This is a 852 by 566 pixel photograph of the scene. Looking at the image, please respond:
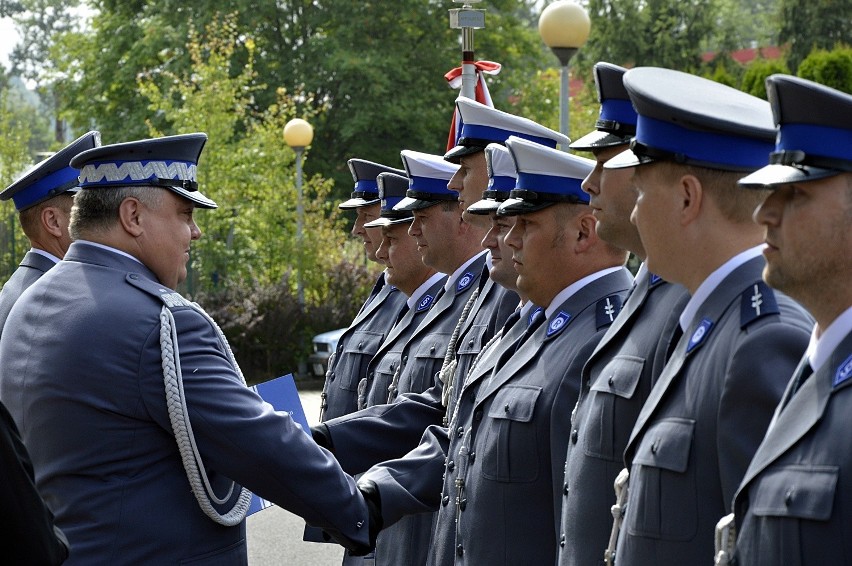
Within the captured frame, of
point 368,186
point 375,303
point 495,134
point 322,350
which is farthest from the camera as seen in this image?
point 322,350

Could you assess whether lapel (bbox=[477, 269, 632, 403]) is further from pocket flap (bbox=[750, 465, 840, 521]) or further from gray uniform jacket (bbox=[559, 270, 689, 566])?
pocket flap (bbox=[750, 465, 840, 521])

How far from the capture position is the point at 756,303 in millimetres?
2947

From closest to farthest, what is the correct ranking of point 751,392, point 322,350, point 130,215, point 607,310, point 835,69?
point 751,392 → point 130,215 → point 607,310 → point 322,350 → point 835,69

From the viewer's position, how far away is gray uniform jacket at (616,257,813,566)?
2.82 m

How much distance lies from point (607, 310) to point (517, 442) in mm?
547

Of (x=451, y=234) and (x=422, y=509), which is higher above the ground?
(x=451, y=234)

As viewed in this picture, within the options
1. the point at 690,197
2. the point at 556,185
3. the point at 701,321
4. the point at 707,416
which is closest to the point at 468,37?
the point at 556,185

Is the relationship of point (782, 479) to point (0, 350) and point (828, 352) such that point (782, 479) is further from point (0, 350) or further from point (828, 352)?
point (0, 350)

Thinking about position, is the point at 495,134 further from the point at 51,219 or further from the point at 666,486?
the point at 666,486

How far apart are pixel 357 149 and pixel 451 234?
1085 inches

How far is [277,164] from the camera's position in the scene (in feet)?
73.6

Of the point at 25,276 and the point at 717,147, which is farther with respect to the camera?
the point at 25,276

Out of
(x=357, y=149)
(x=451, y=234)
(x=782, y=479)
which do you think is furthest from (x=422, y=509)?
(x=357, y=149)

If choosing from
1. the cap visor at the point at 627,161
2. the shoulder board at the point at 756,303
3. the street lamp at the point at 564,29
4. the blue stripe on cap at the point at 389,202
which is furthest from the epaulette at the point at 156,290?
the street lamp at the point at 564,29
